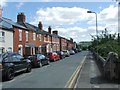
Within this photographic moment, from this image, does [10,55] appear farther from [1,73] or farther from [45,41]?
[45,41]

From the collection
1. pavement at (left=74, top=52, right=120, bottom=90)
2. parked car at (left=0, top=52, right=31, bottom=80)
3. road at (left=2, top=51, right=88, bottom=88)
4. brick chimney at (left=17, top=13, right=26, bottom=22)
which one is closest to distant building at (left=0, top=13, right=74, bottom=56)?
brick chimney at (left=17, top=13, right=26, bottom=22)

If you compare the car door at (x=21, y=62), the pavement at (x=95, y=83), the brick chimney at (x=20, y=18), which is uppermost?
the brick chimney at (x=20, y=18)

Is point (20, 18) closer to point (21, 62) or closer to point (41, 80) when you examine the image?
point (21, 62)

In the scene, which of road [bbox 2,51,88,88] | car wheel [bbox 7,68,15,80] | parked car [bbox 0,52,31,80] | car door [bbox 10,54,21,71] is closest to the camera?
road [bbox 2,51,88,88]

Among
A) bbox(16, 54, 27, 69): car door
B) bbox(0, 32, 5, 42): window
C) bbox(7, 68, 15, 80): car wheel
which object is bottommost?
bbox(7, 68, 15, 80): car wheel

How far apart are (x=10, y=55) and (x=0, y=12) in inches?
917

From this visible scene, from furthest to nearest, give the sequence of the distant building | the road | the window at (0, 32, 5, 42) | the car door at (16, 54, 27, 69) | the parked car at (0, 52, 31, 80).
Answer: the distant building → the window at (0, 32, 5, 42) → the car door at (16, 54, 27, 69) → the parked car at (0, 52, 31, 80) → the road

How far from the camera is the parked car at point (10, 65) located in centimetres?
1651

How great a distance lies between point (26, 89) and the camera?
40.3 feet

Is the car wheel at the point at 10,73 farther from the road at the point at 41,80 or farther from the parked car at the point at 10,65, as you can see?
the road at the point at 41,80

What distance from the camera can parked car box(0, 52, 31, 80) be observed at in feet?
54.2

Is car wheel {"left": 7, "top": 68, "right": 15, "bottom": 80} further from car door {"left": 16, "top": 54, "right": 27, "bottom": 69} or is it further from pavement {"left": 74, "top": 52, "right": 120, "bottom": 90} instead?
pavement {"left": 74, "top": 52, "right": 120, "bottom": 90}

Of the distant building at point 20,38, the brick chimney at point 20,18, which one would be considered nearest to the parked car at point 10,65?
the distant building at point 20,38

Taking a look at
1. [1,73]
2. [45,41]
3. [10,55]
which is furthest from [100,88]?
[45,41]
